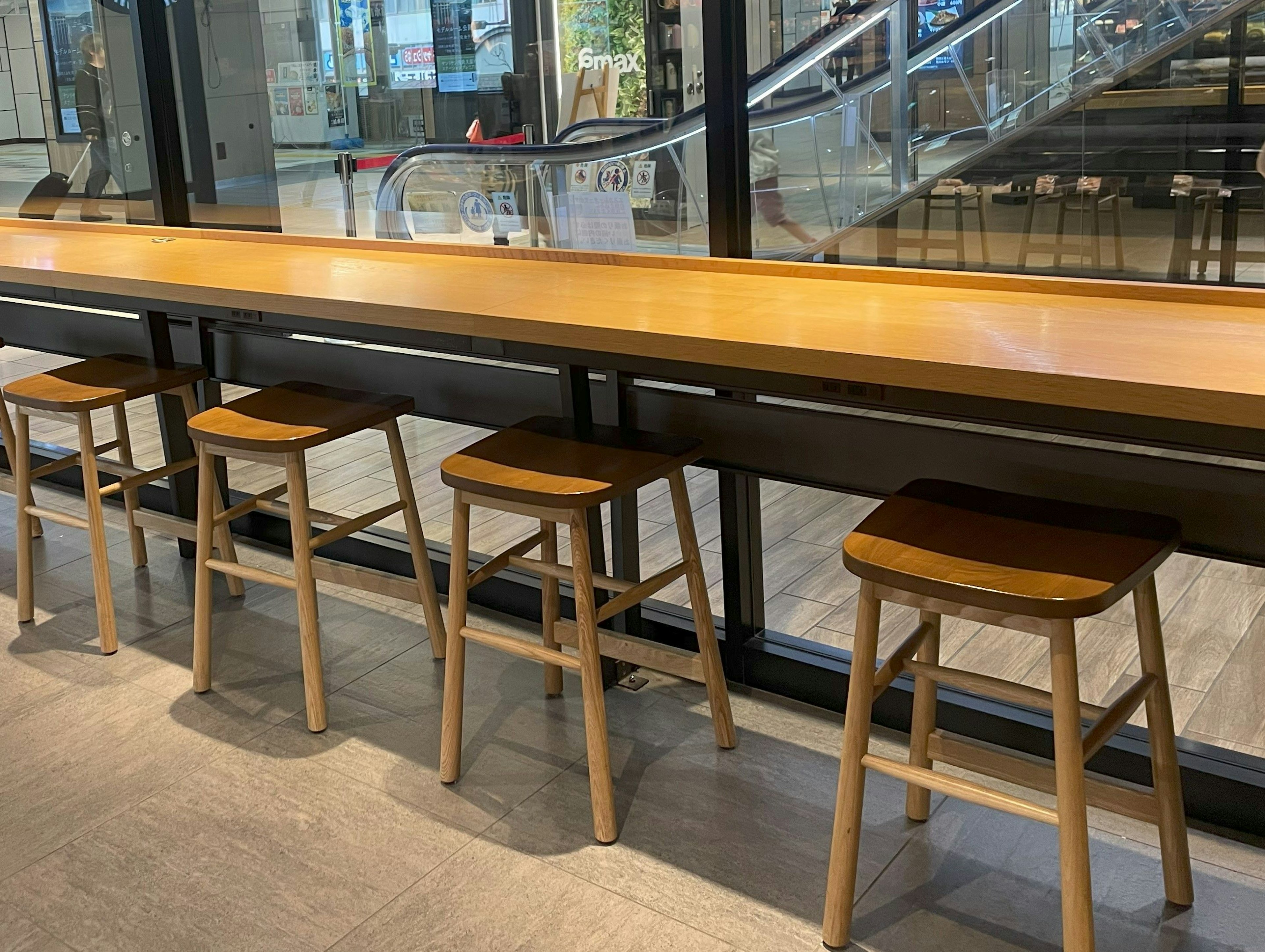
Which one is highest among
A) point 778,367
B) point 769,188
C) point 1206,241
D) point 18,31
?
point 18,31

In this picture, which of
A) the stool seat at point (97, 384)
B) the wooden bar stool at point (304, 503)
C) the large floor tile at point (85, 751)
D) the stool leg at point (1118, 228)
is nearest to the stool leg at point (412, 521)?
the wooden bar stool at point (304, 503)

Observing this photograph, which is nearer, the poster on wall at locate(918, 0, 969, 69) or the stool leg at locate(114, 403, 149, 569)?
the poster on wall at locate(918, 0, 969, 69)

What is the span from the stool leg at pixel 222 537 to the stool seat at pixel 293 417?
13.8 inches

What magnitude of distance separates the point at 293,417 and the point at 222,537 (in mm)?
744

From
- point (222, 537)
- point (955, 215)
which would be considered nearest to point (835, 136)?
point (955, 215)

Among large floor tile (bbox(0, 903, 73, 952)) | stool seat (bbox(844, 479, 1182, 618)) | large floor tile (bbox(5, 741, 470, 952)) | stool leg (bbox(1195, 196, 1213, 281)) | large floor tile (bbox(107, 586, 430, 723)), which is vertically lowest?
large floor tile (bbox(0, 903, 73, 952))

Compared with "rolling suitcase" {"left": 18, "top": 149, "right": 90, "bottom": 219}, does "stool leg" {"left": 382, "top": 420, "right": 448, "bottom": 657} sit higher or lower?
lower

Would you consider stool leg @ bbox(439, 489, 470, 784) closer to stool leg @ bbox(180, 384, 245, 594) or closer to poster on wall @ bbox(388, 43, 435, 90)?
stool leg @ bbox(180, 384, 245, 594)

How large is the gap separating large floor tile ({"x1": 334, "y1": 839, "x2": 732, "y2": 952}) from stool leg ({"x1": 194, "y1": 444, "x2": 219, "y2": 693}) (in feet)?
3.06

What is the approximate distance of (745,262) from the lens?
255 cm

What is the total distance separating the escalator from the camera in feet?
6.74

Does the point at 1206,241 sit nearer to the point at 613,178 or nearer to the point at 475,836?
the point at 613,178

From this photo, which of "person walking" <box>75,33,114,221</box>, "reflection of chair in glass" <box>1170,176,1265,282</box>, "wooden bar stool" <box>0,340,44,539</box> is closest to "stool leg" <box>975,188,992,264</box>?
"reflection of chair in glass" <box>1170,176,1265,282</box>

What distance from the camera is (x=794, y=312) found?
2.12 metres
